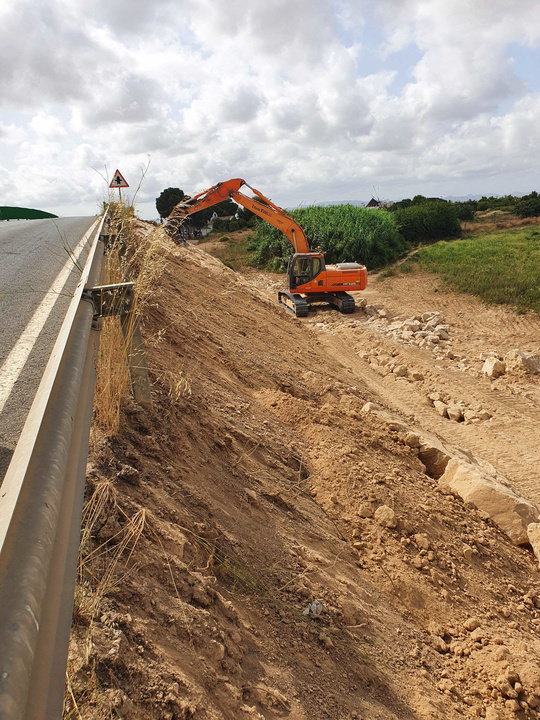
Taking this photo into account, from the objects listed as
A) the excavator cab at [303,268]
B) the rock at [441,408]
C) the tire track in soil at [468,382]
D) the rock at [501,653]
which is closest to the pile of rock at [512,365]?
the tire track in soil at [468,382]

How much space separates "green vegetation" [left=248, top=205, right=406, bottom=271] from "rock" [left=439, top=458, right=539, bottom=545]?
2027 cm

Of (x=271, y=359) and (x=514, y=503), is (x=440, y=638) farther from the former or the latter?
(x=271, y=359)

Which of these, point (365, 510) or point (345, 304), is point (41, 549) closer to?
point (365, 510)

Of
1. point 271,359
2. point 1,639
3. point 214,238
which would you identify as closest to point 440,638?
point 1,639

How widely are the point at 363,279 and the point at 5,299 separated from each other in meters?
12.0

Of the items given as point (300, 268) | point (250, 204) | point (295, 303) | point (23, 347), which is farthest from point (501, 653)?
point (250, 204)

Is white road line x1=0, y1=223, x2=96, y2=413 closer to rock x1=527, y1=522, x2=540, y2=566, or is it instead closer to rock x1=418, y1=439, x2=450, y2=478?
rock x1=418, y1=439, x2=450, y2=478

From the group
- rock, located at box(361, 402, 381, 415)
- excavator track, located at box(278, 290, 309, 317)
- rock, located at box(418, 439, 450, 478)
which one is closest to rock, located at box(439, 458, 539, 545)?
rock, located at box(418, 439, 450, 478)

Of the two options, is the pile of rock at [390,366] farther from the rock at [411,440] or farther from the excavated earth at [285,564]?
the rock at [411,440]

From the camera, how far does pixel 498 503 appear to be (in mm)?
5020

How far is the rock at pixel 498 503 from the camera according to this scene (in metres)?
4.92

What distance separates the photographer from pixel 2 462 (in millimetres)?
2400

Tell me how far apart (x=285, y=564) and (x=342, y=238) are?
24.5 m

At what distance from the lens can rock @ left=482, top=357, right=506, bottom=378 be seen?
10273mm
